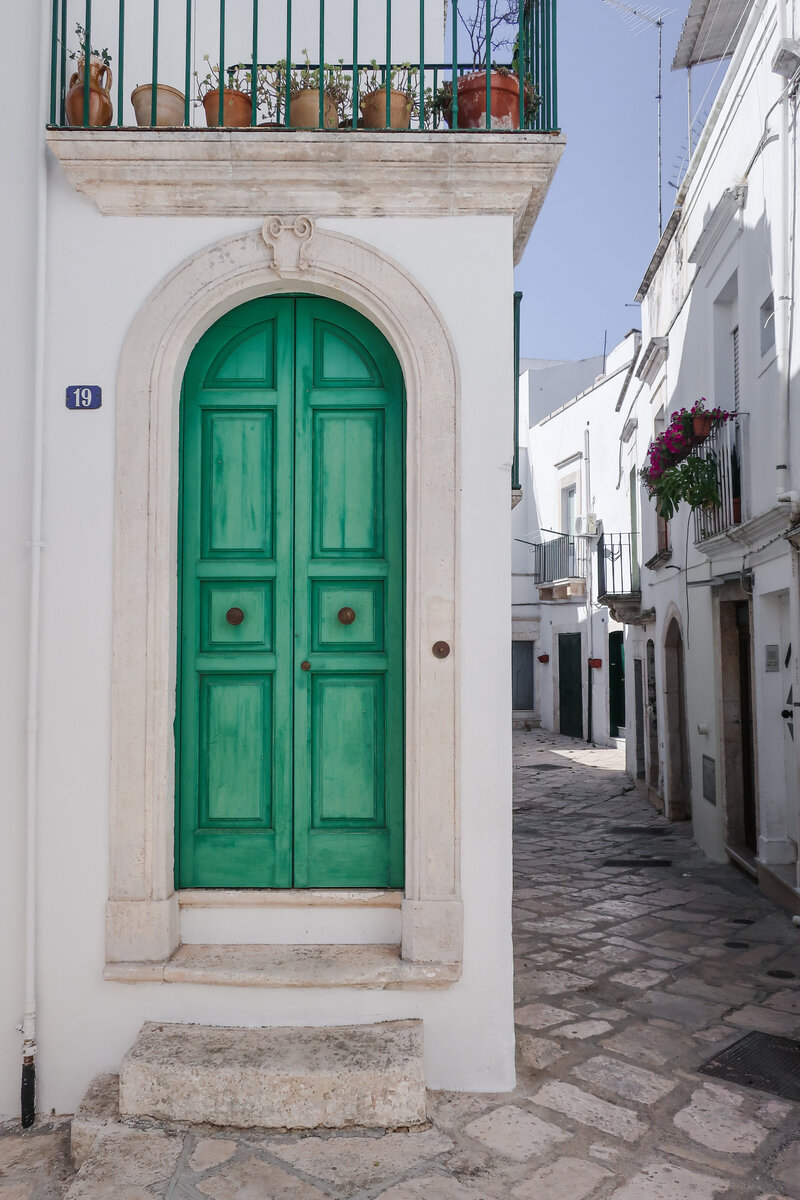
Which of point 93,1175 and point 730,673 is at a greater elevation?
point 730,673

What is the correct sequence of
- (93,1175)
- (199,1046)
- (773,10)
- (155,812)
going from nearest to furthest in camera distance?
(93,1175), (199,1046), (155,812), (773,10)

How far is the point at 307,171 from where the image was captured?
149 inches

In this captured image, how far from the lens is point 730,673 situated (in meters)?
8.86

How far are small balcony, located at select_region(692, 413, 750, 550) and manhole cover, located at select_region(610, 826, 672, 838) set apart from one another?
337 cm

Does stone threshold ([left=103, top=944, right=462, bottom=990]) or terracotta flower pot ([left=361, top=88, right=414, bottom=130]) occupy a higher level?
terracotta flower pot ([left=361, top=88, right=414, bottom=130])

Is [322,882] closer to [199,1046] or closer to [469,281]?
[199,1046]

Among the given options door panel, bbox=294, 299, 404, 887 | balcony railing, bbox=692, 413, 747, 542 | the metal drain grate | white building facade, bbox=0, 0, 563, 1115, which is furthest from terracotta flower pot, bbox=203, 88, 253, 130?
balcony railing, bbox=692, 413, 747, 542

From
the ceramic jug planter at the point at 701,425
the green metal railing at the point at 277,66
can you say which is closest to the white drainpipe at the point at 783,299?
the ceramic jug planter at the point at 701,425

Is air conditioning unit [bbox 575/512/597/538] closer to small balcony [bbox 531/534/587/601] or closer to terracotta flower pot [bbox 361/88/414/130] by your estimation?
small balcony [bbox 531/534/587/601]

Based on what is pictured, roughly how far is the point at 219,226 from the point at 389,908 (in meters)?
2.95

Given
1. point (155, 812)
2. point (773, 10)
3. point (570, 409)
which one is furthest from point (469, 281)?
point (570, 409)

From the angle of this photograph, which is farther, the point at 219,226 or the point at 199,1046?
the point at 219,226

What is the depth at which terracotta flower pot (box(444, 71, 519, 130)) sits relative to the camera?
3.98m

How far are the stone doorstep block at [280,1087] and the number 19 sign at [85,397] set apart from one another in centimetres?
253
